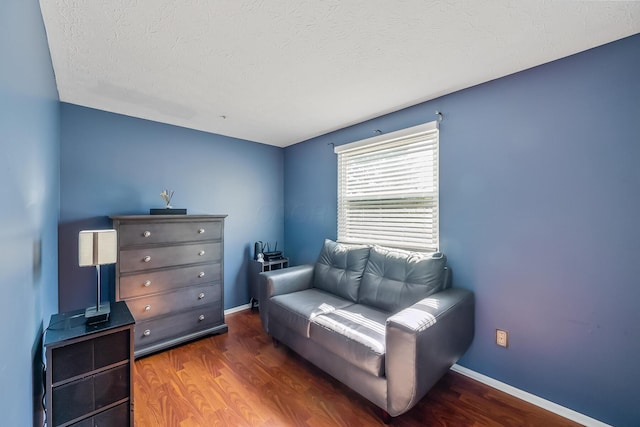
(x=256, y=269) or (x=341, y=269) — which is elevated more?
(x=341, y=269)

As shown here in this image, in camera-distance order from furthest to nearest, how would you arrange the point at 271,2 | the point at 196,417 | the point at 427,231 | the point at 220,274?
the point at 220,274 < the point at 427,231 < the point at 196,417 < the point at 271,2

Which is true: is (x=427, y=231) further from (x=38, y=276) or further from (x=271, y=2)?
(x=38, y=276)

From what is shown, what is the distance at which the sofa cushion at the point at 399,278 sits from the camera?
6.88ft

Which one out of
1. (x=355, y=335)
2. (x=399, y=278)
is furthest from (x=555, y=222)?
(x=355, y=335)

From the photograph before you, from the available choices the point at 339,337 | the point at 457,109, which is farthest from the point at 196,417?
the point at 457,109

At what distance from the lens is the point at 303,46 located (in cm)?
160

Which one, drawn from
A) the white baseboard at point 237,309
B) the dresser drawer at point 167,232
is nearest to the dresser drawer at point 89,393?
the dresser drawer at point 167,232

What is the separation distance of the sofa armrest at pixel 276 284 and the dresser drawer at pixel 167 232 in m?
0.74

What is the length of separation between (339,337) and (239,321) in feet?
5.89

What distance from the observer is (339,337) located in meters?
1.80

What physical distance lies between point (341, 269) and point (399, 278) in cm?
63

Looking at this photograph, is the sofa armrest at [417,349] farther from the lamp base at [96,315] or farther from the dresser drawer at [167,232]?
the dresser drawer at [167,232]

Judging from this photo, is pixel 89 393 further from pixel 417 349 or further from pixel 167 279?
pixel 417 349

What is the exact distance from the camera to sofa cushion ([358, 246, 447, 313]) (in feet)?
6.88
